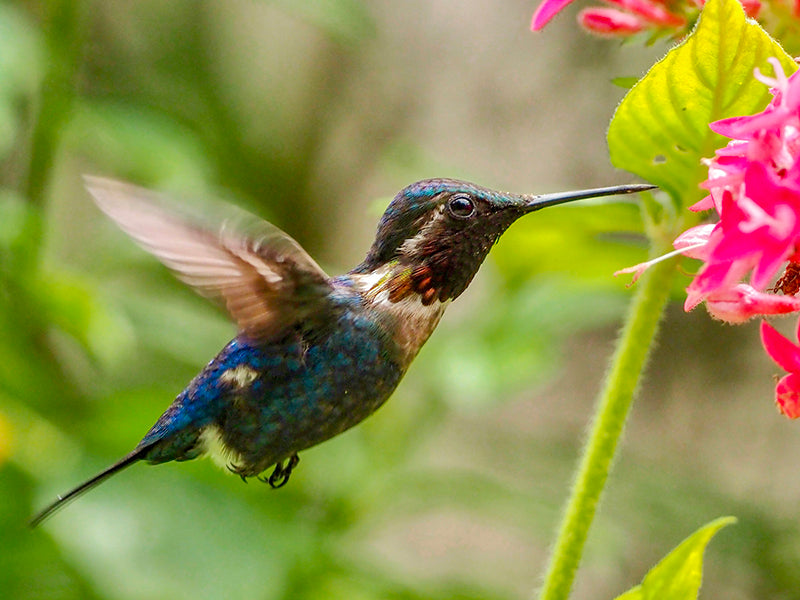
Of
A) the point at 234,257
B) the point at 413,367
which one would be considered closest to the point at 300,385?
the point at 234,257

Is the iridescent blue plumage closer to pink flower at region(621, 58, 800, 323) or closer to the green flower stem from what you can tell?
the green flower stem

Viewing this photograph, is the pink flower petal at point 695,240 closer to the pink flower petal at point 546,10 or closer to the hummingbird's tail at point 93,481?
the pink flower petal at point 546,10

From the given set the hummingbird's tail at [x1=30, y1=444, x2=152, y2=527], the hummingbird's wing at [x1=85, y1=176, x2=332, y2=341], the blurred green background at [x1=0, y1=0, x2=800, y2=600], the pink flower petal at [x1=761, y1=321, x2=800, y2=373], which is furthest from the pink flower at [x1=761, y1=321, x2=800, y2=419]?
the hummingbird's tail at [x1=30, y1=444, x2=152, y2=527]

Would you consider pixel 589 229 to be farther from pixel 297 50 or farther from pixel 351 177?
pixel 297 50

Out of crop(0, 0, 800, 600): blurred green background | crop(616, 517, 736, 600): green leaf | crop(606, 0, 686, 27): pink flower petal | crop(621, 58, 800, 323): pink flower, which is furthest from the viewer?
crop(0, 0, 800, 600): blurred green background

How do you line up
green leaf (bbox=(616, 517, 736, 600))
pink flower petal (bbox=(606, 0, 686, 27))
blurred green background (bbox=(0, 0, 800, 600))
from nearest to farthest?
1. green leaf (bbox=(616, 517, 736, 600))
2. pink flower petal (bbox=(606, 0, 686, 27))
3. blurred green background (bbox=(0, 0, 800, 600))

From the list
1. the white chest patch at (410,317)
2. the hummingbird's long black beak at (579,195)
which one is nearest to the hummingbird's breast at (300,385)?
A: the white chest patch at (410,317)

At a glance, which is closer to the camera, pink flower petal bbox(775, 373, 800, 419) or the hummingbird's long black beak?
pink flower petal bbox(775, 373, 800, 419)

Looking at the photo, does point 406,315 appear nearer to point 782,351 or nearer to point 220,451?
point 220,451

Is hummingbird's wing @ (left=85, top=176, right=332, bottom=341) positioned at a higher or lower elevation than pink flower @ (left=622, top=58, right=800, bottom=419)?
lower
